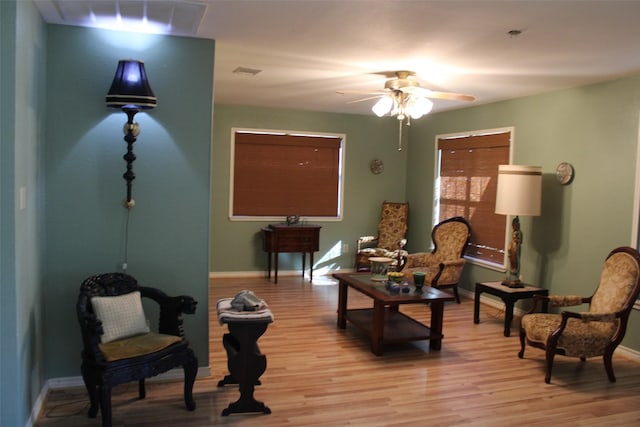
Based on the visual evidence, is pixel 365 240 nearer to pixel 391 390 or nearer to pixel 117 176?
pixel 391 390

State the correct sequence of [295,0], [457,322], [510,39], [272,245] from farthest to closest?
[272,245], [457,322], [510,39], [295,0]

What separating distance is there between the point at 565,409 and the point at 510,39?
250 centimetres

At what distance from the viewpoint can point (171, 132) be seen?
359 cm

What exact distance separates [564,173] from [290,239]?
3520mm

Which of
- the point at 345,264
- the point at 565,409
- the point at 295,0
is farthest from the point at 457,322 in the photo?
the point at 295,0

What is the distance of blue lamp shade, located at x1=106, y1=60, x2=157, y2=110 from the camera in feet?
10.6

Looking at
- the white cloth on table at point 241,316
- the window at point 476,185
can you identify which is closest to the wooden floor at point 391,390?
the white cloth on table at point 241,316

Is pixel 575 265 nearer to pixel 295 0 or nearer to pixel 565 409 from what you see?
pixel 565 409

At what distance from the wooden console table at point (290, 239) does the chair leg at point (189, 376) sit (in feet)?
12.5

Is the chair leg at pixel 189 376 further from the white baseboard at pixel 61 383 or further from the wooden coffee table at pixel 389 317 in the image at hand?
the wooden coffee table at pixel 389 317

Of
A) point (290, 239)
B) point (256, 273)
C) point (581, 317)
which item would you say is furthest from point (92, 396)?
point (256, 273)

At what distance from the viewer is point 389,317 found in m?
5.07

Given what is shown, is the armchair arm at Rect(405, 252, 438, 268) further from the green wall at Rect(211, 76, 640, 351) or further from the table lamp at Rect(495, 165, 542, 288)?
the table lamp at Rect(495, 165, 542, 288)

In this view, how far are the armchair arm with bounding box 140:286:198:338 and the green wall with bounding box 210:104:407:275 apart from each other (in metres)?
3.90
